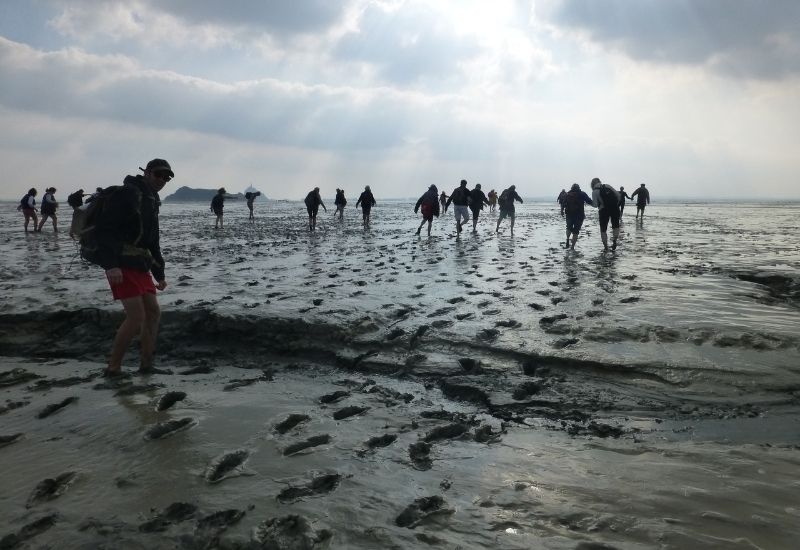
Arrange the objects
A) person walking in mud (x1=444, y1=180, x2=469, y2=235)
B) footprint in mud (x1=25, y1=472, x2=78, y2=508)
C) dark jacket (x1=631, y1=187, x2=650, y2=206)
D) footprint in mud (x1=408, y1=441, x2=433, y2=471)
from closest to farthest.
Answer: footprint in mud (x1=25, y1=472, x2=78, y2=508), footprint in mud (x1=408, y1=441, x2=433, y2=471), person walking in mud (x1=444, y1=180, x2=469, y2=235), dark jacket (x1=631, y1=187, x2=650, y2=206)

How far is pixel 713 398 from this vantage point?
4.55 meters

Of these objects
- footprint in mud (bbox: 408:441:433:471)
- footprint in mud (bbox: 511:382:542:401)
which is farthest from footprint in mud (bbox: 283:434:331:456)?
footprint in mud (bbox: 511:382:542:401)

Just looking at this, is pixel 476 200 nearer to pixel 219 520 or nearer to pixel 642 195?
pixel 642 195

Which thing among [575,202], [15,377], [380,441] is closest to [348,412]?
[380,441]

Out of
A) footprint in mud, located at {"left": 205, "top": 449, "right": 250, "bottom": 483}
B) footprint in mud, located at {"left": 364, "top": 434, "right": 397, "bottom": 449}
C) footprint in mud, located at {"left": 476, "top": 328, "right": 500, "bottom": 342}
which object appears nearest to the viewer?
footprint in mud, located at {"left": 205, "top": 449, "right": 250, "bottom": 483}

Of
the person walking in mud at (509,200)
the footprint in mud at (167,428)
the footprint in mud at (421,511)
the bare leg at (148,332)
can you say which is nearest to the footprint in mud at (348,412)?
the footprint in mud at (167,428)

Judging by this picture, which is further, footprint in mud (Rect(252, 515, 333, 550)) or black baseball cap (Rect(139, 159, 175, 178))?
black baseball cap (Rect(139, 159, 175, 178))

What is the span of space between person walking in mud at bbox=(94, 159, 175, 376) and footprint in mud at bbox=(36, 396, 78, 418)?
0.64 metres

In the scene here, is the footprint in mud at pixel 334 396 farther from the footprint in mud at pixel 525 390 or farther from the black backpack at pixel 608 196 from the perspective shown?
the black backpack at pixel 608 196

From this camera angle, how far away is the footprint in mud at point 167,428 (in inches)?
147

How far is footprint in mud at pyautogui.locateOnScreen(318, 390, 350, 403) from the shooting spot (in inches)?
181

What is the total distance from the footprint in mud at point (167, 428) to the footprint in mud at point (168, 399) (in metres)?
0.36

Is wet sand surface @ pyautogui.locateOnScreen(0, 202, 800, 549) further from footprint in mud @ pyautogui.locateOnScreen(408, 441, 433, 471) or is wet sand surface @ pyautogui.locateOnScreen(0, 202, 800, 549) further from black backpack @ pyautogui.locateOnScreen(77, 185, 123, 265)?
black backpack @ pyautogui.locateOnScreen(77, 185, 123, 265)

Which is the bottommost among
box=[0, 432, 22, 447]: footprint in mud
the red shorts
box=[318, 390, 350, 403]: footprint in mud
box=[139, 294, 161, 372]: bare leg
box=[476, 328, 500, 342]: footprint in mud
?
box=[318, 390, 350, 403]: footprint in mud
